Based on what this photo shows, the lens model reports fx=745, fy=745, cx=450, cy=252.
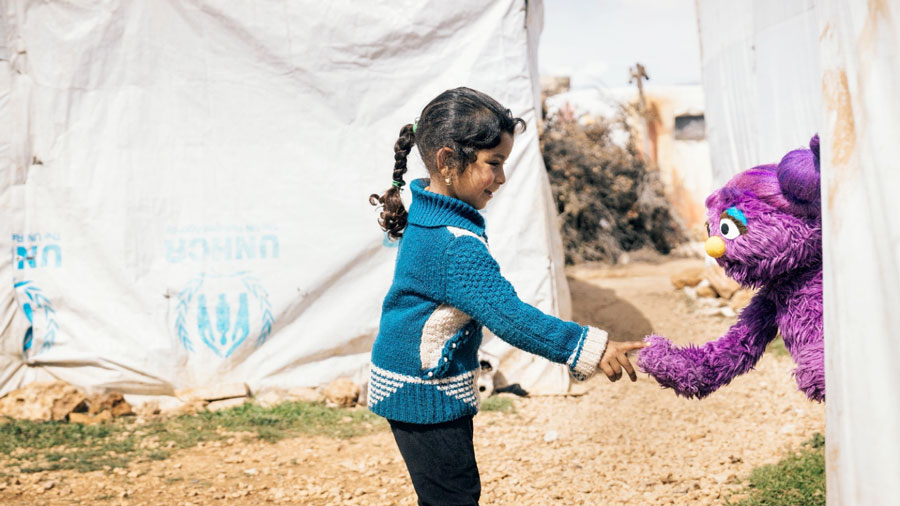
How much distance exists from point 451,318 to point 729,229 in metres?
0.91

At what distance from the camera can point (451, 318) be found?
204 cm

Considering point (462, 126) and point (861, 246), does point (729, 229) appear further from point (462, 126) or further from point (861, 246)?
Answer: point (462, 126)

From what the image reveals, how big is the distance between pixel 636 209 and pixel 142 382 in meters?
9.03

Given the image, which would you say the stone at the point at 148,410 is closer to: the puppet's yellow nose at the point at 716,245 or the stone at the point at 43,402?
the stone at the point at 43,402

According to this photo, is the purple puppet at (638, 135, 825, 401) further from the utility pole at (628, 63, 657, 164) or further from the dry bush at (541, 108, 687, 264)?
the utility pole at (628, 63, 657, 164)

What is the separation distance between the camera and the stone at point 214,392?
4.96m

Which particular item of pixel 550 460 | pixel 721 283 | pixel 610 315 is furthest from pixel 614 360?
pixel 721 283

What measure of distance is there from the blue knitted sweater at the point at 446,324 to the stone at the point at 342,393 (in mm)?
2849

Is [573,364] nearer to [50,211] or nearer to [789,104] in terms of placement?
[789,104]

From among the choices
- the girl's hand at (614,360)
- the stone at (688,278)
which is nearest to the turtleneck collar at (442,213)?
the girl's hand at (614,360)

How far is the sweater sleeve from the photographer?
193cm

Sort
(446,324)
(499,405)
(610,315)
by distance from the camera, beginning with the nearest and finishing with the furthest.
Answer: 1. (446,324)
2. (499,405)
3. (610,315)

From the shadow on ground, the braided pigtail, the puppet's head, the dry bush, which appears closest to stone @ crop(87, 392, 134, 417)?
the braided pigtail

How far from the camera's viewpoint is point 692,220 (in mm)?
13648
